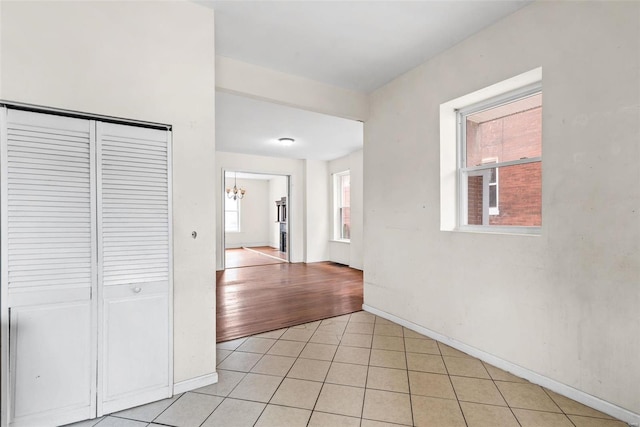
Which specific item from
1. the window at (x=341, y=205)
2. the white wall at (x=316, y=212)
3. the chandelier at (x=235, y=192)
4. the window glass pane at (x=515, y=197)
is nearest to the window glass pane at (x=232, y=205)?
the chandelier at (x=235, y=192)

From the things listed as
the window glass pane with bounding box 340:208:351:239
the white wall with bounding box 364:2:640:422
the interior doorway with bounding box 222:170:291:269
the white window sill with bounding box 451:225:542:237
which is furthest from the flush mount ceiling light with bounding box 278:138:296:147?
the interior doorway with bounding box 222:170:291:269

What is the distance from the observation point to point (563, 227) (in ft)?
6.54

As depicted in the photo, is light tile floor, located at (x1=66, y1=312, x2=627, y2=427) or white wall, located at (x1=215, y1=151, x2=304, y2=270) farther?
white wall, located at (x1=215, y1=151, x2=304, y2=270)

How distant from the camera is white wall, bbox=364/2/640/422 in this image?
174 centimetres

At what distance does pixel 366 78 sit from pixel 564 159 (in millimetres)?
2068

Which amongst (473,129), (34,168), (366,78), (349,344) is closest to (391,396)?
(349,344)

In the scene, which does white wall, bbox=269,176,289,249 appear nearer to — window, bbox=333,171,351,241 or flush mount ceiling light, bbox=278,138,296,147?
window, bbox=333,171,351,241

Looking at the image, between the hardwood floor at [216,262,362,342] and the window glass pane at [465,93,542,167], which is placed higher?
the window glass pane at [465,93,542,167]

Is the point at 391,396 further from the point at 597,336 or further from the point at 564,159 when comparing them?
the point at 564,159

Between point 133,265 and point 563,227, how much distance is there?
2837 millimetres

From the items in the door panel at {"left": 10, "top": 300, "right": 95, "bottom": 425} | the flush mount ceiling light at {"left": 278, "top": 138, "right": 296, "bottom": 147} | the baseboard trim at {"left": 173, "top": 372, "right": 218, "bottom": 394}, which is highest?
the flush mount ceiling light at {"left": 278, "top": 138, "right": 296, "bottom": 147}

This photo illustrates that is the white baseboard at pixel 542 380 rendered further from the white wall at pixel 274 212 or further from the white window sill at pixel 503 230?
the white wall at pixel 274 212

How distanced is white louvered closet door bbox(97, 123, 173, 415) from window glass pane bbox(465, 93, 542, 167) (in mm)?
2607

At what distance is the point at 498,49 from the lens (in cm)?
235
